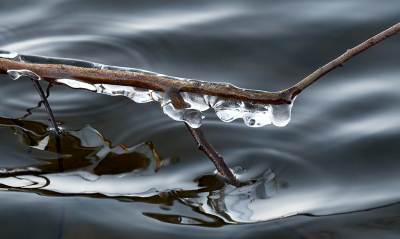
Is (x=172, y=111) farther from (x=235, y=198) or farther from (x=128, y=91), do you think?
(x=235, y=198)

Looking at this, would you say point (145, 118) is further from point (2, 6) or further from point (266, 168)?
point (2, 6)

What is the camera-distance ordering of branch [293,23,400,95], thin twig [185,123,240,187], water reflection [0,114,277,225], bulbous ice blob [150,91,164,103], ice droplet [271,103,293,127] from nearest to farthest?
branch [293,23,400,95] → ice droplet [271,103,293,127] → bulbous ice blob [150,91,164,103] → thin twig [185,123,240,187] → water reflection [0,114,277,225]

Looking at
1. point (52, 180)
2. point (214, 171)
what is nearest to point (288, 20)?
point (214, 171)

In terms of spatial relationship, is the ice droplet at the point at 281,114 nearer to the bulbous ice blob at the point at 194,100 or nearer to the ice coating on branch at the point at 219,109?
the ice coating on branch at the point at 219,109

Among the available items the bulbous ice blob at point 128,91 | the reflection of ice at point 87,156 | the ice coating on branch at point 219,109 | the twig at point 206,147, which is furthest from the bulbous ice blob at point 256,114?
the reflection of ice at point 87,156

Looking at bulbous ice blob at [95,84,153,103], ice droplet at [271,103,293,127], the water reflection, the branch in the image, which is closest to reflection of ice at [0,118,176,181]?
the water reflection

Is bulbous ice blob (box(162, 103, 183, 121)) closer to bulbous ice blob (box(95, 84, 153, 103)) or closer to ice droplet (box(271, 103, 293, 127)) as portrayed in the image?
bulbous ice blob (box(95, 84, 153, 103))
